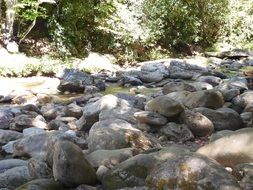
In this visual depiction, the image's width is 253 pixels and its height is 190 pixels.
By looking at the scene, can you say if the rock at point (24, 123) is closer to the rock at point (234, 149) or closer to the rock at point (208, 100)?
the rock at point (208, 100)

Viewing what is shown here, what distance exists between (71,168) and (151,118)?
7.98 ft

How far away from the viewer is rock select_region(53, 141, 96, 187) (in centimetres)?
360

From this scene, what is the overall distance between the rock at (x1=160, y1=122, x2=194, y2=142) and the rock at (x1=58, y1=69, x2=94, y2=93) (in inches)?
170

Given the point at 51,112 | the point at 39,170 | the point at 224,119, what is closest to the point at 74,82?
the point at 51,112

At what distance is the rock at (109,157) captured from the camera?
3.91 metres

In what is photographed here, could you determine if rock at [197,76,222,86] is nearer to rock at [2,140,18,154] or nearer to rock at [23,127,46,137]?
rock at [23,127,46,137]

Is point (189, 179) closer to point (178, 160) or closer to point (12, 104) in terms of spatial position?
point (178, 160)

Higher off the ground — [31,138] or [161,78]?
[31,138]

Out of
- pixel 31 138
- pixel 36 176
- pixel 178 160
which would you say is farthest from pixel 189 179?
pixel 31 138

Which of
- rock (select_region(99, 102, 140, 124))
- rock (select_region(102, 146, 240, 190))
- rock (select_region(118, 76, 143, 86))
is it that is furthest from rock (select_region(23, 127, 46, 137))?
rock (select_region(118, 76, 143, 86))

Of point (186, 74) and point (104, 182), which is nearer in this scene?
point (104, 182)

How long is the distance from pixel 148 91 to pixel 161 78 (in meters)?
1.64

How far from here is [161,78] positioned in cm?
1110

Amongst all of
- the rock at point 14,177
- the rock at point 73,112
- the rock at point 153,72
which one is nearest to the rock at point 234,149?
the rock at point 14,177
